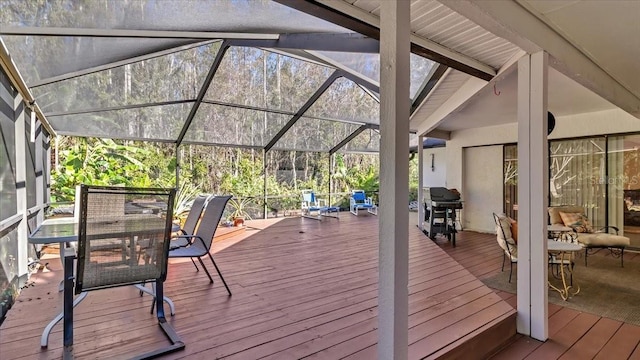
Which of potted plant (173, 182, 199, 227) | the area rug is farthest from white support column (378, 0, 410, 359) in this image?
potted plant (173, 182, 199, 227)

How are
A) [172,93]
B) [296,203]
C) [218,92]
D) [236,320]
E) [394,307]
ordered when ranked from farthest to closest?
1. [296,203]
2. [218,92]
3. [172,93]
4. [236,320]
5. [394,307]

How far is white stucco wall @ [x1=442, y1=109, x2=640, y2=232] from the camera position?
580cm

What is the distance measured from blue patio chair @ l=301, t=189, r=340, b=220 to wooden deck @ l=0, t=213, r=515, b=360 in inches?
184

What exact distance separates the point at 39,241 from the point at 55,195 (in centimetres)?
512

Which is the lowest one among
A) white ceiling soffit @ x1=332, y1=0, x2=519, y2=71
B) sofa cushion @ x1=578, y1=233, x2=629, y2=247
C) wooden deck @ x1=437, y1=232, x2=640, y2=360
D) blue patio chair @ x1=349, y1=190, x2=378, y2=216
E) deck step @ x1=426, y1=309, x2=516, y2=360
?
wooden deck @ x1=437, y1=232, x2=640, y2=360

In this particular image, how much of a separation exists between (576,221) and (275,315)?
565 cm

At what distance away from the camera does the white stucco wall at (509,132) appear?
5.80 meters

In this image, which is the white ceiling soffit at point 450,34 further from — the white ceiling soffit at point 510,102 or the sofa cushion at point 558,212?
the sofa cushion at point 558,212

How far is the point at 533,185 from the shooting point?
103 inches

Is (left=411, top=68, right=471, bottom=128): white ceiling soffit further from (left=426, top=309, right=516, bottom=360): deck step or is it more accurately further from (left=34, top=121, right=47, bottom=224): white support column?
(left=34, top=121, right=47, bottom=224): white support column

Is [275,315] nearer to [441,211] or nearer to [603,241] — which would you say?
[441,211]

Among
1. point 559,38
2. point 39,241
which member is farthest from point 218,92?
point 559,38

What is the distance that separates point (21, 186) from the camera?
3.46m

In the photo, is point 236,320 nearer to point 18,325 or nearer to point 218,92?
point 18,325
